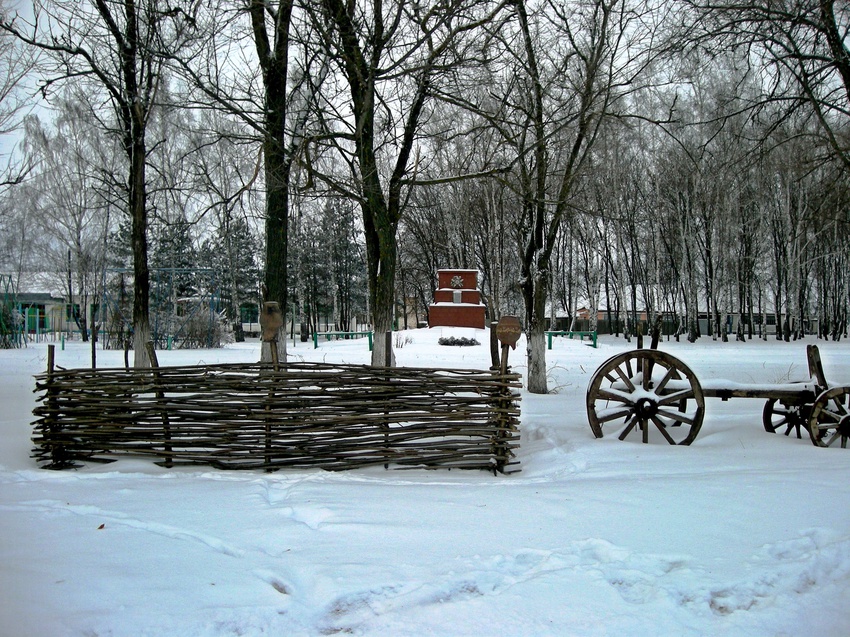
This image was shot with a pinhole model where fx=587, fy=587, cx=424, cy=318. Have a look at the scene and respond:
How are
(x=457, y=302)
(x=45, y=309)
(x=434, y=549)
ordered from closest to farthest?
(x=434, y=549) → (x=457, y=302) → (x=45, y=309)

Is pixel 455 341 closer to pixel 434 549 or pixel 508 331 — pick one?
pixel 508 331

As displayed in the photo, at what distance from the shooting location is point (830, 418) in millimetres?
5770

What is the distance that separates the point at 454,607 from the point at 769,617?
52.5 inches

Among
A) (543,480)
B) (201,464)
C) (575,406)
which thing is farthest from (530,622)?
(575,406)

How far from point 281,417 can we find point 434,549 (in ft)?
7.08

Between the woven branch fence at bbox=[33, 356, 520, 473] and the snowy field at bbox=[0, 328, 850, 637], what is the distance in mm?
200

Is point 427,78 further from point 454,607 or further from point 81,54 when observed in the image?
point 454,607

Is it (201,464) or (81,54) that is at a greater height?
(81,54)

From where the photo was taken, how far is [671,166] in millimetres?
26672

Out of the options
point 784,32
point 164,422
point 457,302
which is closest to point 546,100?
point 784,32

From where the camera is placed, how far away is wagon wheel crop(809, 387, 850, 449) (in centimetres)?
549

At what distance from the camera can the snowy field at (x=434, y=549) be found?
241 centimetres

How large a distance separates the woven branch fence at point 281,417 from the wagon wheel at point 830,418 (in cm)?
292

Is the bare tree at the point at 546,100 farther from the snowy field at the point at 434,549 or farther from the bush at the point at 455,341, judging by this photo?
the bush at the point at 455,341
